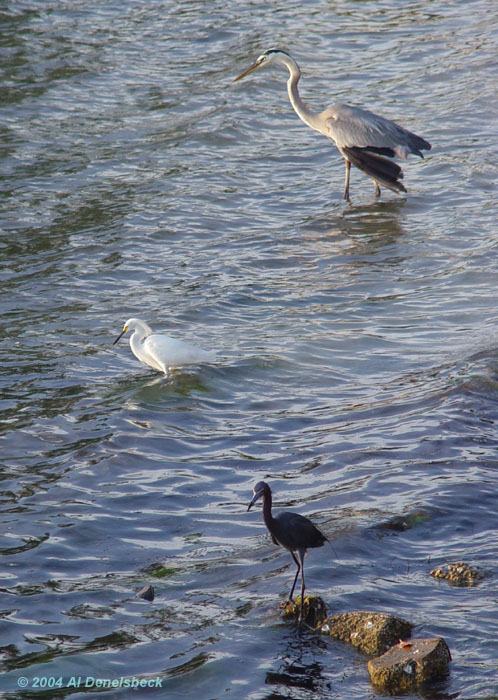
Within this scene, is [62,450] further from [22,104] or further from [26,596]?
[22,104]

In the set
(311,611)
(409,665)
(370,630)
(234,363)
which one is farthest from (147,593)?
(234,363)

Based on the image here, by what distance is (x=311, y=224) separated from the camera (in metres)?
12.0

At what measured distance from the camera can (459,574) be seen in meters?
5.13

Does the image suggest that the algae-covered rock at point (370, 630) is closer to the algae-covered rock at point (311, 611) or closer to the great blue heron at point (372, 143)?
the algae-covered rock at point (311, 611)

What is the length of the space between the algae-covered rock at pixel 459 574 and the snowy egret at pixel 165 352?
11.3 ft

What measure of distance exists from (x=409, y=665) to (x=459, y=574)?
99cm

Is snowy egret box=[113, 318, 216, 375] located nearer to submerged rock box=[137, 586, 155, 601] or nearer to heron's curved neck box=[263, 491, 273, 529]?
submerged rock box=[137, 586, 155, 601]

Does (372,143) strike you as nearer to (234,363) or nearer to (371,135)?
(371,135)

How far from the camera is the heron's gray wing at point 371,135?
491 inches

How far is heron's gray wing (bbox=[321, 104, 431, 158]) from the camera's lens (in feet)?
40.9

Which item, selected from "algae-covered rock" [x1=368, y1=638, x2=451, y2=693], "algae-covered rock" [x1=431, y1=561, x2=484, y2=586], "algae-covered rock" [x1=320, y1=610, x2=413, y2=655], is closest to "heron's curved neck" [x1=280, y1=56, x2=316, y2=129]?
"algae-covered rock" [x1=431, y1=561, x2=484, y2=586]

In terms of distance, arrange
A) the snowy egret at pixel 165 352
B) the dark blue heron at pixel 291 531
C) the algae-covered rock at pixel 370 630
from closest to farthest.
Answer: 1. the algae-covered rock at pixel 370 630
2. the dark blue heron at pixel 291 531
3. the snowy egret at pixel 165 352

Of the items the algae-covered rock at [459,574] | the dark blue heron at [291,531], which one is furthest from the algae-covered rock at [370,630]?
the algae-covered rock at [459,574]

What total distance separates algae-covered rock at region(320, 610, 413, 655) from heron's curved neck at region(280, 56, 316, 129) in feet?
31.4
